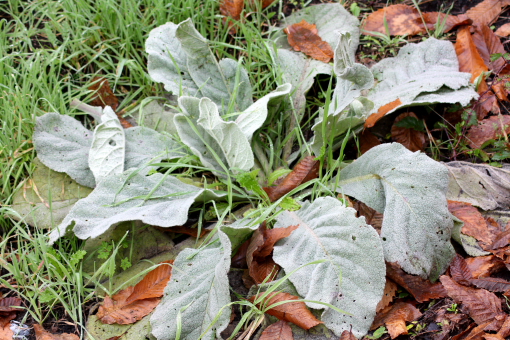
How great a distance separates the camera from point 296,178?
1896 mm

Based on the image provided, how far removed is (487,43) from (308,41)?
34.9 inches

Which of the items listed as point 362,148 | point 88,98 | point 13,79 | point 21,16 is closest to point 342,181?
point 362,148

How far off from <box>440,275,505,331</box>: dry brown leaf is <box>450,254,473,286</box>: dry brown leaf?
0.11 ft

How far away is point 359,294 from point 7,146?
1698mm

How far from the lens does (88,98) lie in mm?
2312

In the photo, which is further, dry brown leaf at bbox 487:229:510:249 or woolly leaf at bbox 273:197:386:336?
dry brown leaf at bbox 487:229:510:249

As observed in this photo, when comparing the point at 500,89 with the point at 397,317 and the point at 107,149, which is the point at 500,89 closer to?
the point at 397,317

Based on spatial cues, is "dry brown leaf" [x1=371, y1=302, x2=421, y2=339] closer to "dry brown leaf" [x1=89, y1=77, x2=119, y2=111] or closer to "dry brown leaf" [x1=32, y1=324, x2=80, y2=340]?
"dry brown leaf" [x1=32, y1=324, x2=80, y2=340]

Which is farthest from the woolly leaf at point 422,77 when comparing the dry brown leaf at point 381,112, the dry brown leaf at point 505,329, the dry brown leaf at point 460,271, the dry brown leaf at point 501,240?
the dry brown leaf at point 505,329

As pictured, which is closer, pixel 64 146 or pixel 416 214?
pixel 416 214

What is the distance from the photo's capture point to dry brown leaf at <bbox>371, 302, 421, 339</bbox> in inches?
56.4

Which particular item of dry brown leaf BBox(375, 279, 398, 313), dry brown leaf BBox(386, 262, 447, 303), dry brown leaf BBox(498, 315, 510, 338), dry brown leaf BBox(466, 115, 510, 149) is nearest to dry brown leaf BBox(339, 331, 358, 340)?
dry brown leaf BBox(375, 279, 398, 313)

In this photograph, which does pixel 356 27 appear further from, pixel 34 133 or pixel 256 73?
pixel 34 133

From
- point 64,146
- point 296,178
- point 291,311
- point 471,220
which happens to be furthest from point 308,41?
point 291,311
